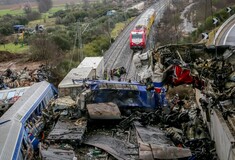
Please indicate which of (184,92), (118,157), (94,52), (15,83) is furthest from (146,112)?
(94,52)

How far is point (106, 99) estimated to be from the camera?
612 inches

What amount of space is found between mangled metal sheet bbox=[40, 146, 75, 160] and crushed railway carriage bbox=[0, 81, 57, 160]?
40.2 inches

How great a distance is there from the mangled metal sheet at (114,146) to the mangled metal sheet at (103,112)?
3.12 ft

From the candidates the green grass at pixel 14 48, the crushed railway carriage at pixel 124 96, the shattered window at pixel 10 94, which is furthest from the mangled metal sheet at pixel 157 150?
the green grass at pixel 14 48

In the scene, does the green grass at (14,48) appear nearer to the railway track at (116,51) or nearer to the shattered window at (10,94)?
the railway track at (116,51)

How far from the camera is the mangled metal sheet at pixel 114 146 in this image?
11.8 m

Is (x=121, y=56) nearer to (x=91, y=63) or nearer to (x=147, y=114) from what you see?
(x=91, y=63)

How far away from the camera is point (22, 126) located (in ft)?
47.5

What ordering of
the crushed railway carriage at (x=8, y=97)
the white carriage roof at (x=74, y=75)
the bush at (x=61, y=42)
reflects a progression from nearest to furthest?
the white carriage roof at (x=74, y=75) < the crushed railway carriage at (x=8, y=97) < the bush at (x=61, y=42)

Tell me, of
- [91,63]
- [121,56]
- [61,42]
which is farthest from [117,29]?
[91,63]

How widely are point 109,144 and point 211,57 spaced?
6.52 meters

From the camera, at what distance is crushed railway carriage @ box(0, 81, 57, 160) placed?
40.6ft

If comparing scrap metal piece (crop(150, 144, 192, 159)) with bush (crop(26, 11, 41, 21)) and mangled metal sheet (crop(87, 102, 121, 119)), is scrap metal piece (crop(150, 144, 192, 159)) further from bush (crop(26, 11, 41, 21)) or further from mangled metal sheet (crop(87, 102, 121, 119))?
bush (crop(26, 11, 41, 21))

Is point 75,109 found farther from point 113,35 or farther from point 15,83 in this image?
point 113,35
